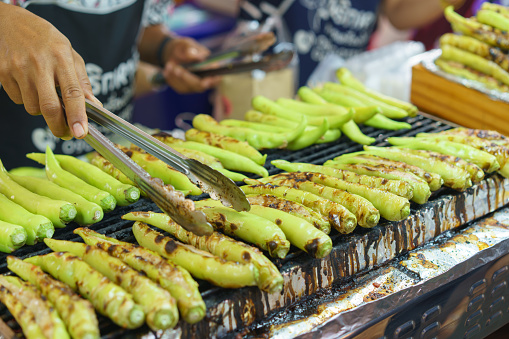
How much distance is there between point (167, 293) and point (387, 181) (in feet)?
4.19

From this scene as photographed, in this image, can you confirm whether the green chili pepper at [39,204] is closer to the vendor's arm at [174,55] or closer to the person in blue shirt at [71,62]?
the person in blue shirt at [71,62]

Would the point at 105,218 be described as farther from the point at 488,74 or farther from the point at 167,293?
the point at 488,74

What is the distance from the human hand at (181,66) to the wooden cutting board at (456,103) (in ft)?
6.70

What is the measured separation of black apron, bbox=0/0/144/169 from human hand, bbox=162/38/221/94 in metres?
0.57

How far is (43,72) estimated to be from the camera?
2.12 metres

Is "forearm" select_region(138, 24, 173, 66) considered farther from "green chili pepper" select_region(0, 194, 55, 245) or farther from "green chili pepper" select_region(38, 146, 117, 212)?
"green chili pepper" select_region(0, 194, 55, 245)

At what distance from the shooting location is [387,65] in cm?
504

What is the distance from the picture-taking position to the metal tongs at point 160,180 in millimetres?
2006

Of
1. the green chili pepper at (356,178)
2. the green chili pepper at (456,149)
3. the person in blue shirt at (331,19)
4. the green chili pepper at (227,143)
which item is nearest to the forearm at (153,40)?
the person in blue shirt at (331,19)

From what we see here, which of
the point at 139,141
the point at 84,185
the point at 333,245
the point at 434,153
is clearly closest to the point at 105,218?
the point at 84,185

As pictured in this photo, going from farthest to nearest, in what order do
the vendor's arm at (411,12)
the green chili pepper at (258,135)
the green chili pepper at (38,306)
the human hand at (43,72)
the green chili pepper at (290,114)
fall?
the vendor's arm at (411,12), the green chili pepper at (290,114), the green chili pepper at (258,135), the human hand at (43,72), the green chili pepper at (38,306)

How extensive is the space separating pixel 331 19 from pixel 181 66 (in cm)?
229

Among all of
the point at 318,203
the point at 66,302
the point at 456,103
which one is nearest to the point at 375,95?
the point at 456,103

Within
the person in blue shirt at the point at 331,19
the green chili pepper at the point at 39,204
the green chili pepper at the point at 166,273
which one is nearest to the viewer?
the green chili pepper at the point at 166,273
